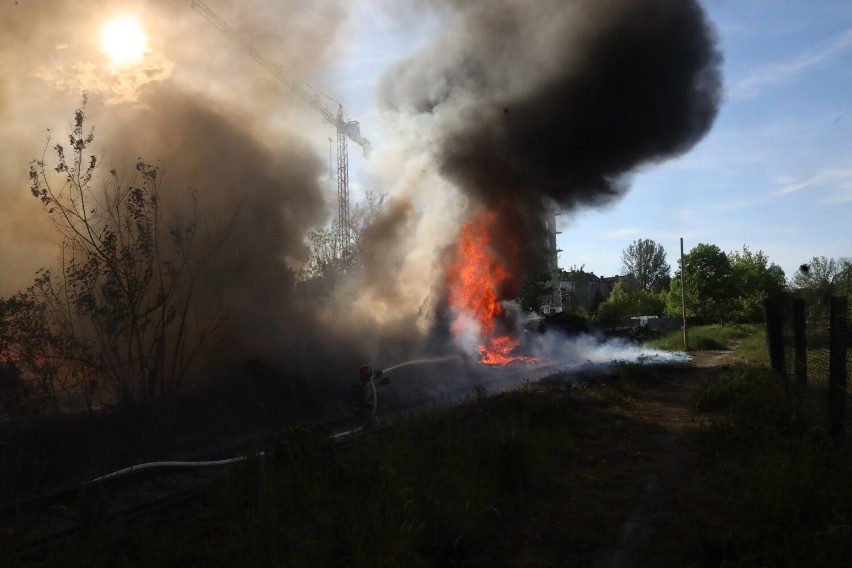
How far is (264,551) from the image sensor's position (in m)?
5.29

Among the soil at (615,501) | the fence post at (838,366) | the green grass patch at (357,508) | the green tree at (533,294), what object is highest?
the green tree at (533,294)

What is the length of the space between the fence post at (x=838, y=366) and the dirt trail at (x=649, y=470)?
1771 mm

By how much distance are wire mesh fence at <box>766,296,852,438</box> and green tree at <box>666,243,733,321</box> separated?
147 feet

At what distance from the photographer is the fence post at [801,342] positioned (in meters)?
9.19

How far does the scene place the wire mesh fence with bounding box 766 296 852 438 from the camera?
744 centimetres

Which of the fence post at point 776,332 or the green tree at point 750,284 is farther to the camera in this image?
the green tree at point 750,284

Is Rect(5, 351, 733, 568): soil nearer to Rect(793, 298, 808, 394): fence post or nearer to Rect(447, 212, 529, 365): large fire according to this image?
Rect(793, 298, 808, 394): fence post

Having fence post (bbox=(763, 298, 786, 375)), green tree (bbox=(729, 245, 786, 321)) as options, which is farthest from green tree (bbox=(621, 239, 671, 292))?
fence post (bbox=(763, 298, 786, 375))

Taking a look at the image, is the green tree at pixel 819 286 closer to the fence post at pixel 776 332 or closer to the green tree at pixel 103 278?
the fence post at pixel 776 332

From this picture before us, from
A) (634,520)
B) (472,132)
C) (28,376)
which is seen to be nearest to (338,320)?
(472,132)

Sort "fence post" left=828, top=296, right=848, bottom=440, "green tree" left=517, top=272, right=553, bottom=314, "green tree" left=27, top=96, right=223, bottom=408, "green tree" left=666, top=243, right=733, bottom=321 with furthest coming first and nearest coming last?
"green tree" left=666, top=243, right=733, bottom=321, "green tree" left=517, top=272, right=553, bottom=314, "green tree" left=27, top=96, right=223, bottom=408, "fence post" left=828, top=296, right=848, bottom=440

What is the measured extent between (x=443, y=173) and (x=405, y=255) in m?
3.57

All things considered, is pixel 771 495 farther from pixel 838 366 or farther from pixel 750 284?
pixel 750 284

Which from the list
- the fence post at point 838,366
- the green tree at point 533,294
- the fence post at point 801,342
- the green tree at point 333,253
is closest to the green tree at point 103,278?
the green tree at point 333,253
